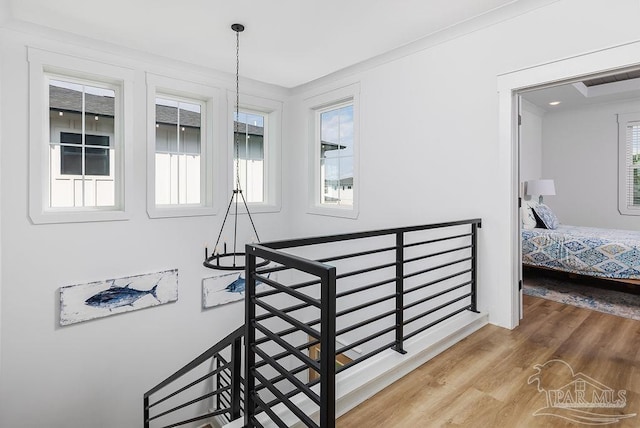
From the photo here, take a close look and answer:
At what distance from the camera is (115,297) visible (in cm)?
357

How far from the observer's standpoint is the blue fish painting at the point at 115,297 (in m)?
3.47

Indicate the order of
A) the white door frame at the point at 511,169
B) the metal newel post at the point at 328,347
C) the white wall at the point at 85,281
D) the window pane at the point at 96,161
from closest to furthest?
the metal newel post at the point at 328,347 < the white door frame at the point at 511,169 < the white wall at the point at 85,281 < the window pane at the point at 96,161

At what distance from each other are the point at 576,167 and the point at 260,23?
5993 millimetres

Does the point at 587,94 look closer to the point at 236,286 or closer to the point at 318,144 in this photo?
the point at 318,144

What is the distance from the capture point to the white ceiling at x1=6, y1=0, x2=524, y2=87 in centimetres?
271

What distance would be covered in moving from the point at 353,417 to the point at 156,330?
2.84m

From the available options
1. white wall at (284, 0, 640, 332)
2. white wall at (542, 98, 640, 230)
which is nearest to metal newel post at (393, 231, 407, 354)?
white wall at (284, 0, 640, 332)

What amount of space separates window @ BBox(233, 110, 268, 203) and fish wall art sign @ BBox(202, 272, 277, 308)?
109cm

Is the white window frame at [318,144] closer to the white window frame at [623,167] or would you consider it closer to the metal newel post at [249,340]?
the metal newel post at [249,340]

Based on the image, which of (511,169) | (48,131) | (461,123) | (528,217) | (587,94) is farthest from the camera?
(587,94)

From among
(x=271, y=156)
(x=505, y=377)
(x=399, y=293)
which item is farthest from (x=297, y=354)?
(x=271, y=156)

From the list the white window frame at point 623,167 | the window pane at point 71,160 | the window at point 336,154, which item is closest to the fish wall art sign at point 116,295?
the window pane at point 71,160

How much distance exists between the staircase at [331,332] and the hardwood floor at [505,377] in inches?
4.6

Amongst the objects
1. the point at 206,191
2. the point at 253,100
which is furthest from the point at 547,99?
the point at 206,191
